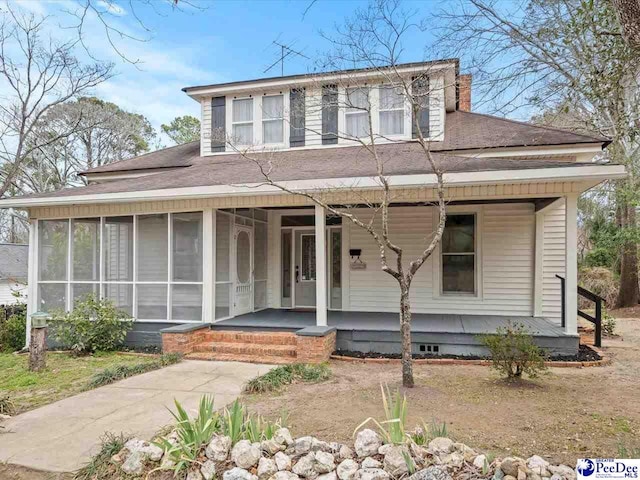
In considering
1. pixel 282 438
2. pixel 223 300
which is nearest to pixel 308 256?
pixel 223 300

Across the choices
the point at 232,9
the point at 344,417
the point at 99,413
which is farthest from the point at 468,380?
the point at 232,9

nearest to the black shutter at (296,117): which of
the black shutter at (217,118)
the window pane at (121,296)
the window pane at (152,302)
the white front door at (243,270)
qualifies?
the black shutter at (217,118)

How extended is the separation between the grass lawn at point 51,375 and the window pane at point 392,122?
7.21m

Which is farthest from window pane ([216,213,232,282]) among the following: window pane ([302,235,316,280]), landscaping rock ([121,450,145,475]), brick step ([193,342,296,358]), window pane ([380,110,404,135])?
landscaping rock ([121,450,145,475])

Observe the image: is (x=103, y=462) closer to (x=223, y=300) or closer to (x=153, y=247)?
(x=223, y=300)

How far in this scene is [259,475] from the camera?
3.39 metres

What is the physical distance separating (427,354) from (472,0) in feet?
19.5

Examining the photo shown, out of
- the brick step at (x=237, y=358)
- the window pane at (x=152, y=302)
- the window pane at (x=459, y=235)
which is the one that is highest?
the window pane at (x=459, y=235)

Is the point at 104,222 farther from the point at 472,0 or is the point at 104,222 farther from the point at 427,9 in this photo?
the point at 472,0

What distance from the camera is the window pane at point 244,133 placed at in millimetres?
11318

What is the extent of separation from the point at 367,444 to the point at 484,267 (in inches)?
278

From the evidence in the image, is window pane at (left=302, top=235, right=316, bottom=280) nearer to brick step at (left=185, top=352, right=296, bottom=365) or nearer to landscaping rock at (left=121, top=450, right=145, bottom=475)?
brick step at (left=185, top=352, right=296, bottom=365)

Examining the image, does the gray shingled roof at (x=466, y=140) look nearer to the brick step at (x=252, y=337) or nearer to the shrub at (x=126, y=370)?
the brick step at (x=252, y=337)

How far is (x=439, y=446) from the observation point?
3.36 meters
